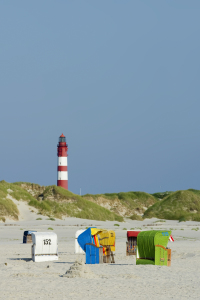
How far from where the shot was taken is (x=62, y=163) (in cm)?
7506

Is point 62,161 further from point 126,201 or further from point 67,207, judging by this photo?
point 67,207

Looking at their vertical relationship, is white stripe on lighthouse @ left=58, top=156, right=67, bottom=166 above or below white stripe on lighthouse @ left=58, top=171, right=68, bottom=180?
above

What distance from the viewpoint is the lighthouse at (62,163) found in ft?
243

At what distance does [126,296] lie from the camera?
1225 cm

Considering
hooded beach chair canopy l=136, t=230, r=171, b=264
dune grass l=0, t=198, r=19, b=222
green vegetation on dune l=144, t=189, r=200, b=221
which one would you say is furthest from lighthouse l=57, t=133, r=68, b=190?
hooded beach chair canopy l=136, t=230, r=171, b=264

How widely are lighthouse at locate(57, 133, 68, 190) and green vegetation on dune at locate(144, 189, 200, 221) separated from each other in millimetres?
12708

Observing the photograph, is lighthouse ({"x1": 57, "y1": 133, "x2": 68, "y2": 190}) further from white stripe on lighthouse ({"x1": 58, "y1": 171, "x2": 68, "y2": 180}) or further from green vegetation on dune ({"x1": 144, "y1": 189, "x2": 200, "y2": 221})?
green vegetation on dune ({"x1": 144, "y1": 189, "x2": 200, "y2": 221})

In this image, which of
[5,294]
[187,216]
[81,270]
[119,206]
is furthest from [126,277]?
[119,206]

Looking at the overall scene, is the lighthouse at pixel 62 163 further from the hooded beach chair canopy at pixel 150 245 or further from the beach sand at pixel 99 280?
the hooded beach chair canopy at pixel 150 245

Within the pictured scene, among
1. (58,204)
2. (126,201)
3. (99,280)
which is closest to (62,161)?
(126,201)

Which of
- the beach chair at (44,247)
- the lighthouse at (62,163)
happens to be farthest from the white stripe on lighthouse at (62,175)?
the beach chair at (44,247)

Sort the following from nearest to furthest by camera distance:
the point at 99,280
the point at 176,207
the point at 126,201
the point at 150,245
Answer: the point at 99,280 → the point at 150,245 → the point at 176,207 → the point at 126,201

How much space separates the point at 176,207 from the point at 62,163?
58.3ft

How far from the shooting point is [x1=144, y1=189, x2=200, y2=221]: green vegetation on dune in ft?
227
